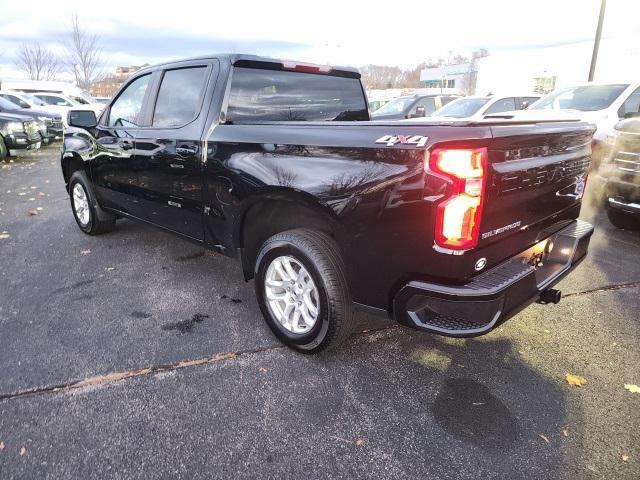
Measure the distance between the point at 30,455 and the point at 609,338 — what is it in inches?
137

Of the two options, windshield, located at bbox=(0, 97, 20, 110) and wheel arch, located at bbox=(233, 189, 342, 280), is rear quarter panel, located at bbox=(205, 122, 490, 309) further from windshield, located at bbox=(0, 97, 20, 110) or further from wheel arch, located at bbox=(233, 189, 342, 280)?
windshield, located at bbox=(0, 97, 20, 110)

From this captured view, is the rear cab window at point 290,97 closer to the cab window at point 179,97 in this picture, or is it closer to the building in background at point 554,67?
the cab window at point 179,97

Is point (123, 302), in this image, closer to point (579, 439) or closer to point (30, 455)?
point (30, 455)

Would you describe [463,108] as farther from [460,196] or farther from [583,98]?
[460,196]

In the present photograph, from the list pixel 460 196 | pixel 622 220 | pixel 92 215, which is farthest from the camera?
pixel 622 220

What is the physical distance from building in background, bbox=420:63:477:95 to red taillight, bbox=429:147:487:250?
64235 mm

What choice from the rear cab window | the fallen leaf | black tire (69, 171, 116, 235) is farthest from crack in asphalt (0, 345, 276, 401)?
black tire (69, 171, 116, 235)

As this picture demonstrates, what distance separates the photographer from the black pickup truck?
6.89ft

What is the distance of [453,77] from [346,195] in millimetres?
Answer: 78937

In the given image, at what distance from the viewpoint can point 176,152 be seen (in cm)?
346

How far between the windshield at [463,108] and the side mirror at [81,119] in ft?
25.1

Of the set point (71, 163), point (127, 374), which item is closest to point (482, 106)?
point (71, 163)

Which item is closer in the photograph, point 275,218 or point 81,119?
point 275,218

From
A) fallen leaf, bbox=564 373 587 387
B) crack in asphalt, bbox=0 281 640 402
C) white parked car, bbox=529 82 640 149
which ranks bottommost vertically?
fallen leaf, bbox=564 373 587 387
